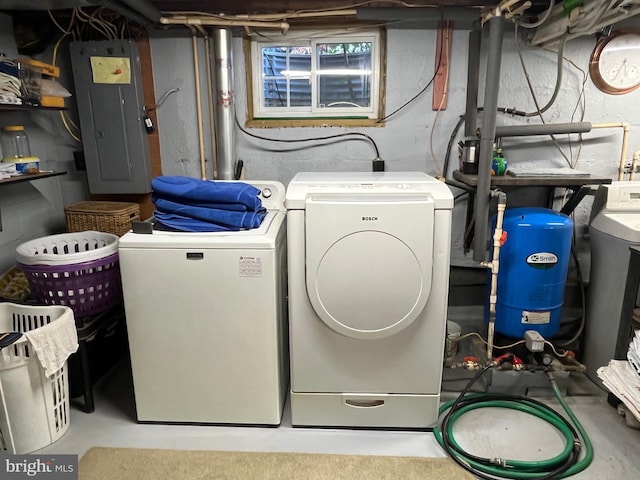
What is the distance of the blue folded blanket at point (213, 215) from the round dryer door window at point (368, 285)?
392mm

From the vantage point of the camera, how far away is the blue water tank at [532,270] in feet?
7.32

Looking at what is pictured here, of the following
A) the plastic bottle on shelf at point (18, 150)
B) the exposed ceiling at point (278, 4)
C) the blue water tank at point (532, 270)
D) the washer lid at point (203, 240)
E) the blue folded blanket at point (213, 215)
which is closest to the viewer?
the washer lid at point (203, 240)

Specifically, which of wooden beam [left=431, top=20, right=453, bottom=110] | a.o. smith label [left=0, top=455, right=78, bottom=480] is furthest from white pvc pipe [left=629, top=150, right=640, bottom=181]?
a.o. smith label [left=0, top=455, right=78, bottom=480]

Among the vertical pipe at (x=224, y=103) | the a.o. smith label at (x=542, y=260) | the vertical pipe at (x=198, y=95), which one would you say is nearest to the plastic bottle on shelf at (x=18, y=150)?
the vertical pipe at (x=198, y=95)

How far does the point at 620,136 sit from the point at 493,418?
1870 millimetres

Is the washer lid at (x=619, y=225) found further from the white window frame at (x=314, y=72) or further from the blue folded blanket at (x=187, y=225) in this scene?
the blue folded blanket at (x=187, y=225)

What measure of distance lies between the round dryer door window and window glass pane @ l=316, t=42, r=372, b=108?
130 centimetres

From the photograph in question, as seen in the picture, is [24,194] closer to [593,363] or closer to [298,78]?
[298,78]

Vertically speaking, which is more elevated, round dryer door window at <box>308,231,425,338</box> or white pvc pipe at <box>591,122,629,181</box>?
white pvc pipe at <box>591,122,629,181</box>

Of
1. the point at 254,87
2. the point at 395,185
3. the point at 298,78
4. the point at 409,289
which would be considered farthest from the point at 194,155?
the point at 409,289

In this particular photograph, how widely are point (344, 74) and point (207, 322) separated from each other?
173 cm

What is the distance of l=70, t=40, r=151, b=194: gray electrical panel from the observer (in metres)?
2.63

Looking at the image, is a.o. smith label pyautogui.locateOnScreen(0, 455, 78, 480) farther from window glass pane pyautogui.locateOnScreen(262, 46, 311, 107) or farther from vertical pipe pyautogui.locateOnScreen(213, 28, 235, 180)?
window glass pane pyautogui.locateOnScreen(262, 46, 311, 107)

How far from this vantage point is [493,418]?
2.13 metres
